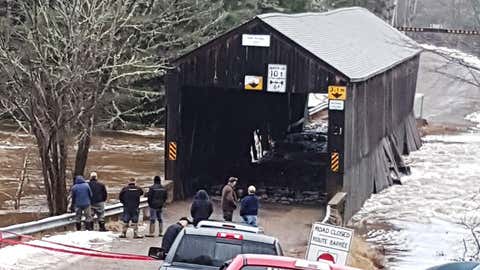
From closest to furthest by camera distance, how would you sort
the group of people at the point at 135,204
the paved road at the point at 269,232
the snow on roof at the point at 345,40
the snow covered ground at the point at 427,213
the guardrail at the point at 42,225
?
the paved road at the point at 269,232 < the guardrail at the point at 42,225 < the group of people at the point at 135,204 < the snow covered ground at the point at 427,213 < the snow on roof at the point at 345,40

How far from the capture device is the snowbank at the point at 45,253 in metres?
16.5

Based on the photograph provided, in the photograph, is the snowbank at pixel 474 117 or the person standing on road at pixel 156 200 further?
the snowbank at pixel 474 117

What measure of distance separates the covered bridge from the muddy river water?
3086 mm

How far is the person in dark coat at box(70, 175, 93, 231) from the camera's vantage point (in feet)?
66.0

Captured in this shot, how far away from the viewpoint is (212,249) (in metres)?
12.4

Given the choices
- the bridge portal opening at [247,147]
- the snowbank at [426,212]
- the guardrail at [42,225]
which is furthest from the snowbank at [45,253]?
the bridge portal opening at [247,147]

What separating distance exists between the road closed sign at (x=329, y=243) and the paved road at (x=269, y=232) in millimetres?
4187

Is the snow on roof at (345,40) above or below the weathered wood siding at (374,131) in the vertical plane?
above

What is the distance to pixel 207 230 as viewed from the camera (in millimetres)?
12633

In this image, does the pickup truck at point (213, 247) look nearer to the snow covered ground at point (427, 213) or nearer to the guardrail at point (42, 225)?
the guardrail at point (42, 225)

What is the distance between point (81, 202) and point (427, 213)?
46.2 ft

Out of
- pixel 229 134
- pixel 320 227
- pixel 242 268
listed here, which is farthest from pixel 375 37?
pixel 242 268

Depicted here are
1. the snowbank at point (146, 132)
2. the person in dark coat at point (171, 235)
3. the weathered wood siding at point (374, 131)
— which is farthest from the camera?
the snowbank at point (146, 132)

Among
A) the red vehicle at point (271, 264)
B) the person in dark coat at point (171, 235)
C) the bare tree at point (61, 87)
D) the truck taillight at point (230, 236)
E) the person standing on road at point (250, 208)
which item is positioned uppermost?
the bare tree at point (61, 87)
